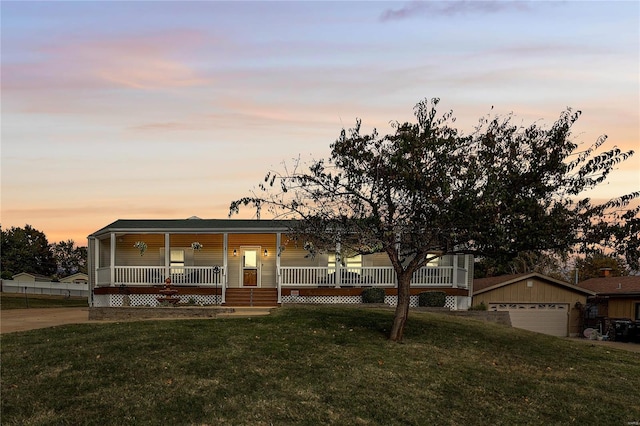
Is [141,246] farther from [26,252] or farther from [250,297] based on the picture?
[26,252]

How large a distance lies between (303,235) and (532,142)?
21.8 feet

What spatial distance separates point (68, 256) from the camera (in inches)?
3588

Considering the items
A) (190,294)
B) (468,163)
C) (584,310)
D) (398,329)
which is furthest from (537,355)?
(584,310)

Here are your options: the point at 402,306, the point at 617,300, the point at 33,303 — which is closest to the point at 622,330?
the point at 617,300

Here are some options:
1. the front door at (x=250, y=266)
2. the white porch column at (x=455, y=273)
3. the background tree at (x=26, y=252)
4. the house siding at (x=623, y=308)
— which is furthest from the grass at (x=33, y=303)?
A: the background tree at (x=26, y=252)

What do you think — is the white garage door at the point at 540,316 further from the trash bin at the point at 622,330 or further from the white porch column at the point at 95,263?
the white porch column at the point at 95,263

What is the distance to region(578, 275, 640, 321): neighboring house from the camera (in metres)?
30.2

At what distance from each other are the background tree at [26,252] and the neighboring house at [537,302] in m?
64.5

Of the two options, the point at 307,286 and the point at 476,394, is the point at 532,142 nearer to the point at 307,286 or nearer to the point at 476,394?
the point at 476,394

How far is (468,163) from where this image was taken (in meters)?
13.3

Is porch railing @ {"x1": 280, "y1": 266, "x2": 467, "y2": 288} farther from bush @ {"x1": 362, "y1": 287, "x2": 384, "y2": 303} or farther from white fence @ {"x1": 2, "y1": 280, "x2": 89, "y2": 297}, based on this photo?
white fence @ {"x1": 2, "y1": 280, "x2": 89, "y2": 297}

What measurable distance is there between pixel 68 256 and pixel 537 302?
3262 inches

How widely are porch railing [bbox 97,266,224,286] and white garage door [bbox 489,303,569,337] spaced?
16.5 metres

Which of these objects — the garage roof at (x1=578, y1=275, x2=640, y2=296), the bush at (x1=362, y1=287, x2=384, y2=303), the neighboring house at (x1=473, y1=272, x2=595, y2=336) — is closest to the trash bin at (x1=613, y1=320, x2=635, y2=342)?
the garage roof at (x1=578, y1=275, x2=640, y2=296)
